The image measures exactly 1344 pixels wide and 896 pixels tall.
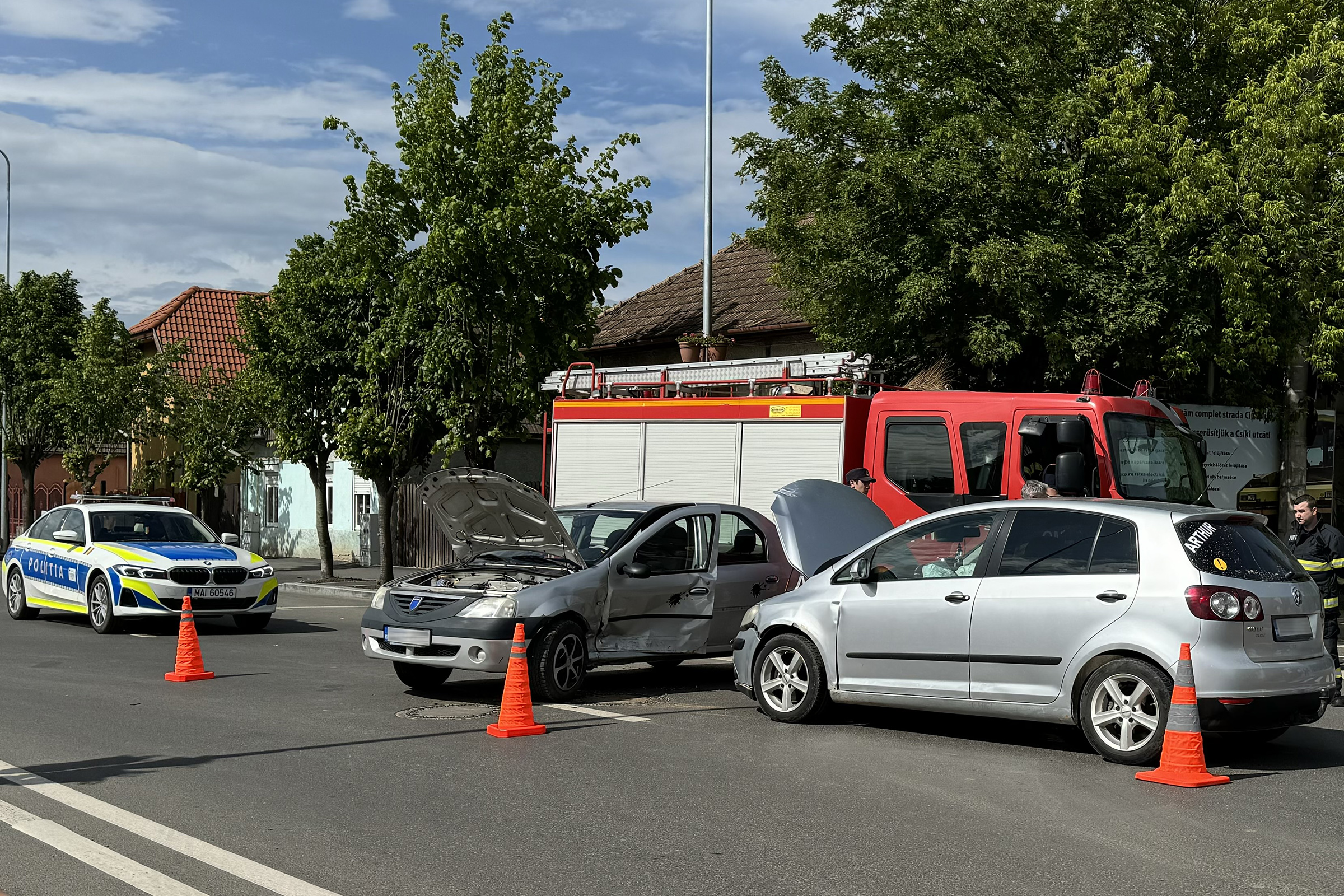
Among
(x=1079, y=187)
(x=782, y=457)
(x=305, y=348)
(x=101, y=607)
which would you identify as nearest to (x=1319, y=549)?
(x=782, y=457)

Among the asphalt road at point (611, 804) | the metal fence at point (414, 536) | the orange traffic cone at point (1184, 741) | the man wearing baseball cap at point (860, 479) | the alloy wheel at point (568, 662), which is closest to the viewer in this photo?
the asphalt road at point (611, 804)

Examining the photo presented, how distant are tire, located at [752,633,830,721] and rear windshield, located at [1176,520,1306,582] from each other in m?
2.64

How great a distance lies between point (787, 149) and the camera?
19.3 metres

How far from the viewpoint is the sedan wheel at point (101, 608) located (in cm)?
1509

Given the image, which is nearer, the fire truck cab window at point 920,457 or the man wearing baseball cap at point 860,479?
the man wearing baseball cap at point 860,479

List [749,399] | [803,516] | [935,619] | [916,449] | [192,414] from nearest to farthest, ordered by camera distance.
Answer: [935,619]
[803,516]
[916,449]
[749,399]
[192,414]

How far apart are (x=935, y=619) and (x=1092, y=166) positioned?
11090mm

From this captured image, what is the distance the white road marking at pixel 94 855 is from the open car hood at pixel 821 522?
5296 mm

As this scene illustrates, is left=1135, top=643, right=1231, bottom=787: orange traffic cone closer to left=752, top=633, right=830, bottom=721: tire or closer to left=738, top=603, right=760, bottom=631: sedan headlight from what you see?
left=752, top=633, right=830, bottom=721: tire

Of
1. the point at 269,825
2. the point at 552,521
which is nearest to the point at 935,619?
the point at 552,521

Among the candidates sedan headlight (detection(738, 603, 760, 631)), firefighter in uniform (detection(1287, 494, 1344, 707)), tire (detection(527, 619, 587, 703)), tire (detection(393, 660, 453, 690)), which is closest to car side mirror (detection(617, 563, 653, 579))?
tire (detection(527, 619, 587, 703))

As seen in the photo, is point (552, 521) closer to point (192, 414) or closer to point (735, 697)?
point (735, 697)

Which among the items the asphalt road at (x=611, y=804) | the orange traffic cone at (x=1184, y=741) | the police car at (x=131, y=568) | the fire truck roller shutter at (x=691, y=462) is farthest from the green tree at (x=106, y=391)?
the orange traffic cone at (x=1184, y=741)

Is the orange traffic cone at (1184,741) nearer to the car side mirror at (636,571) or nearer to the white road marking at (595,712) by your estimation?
the white road marking at (595,712)
